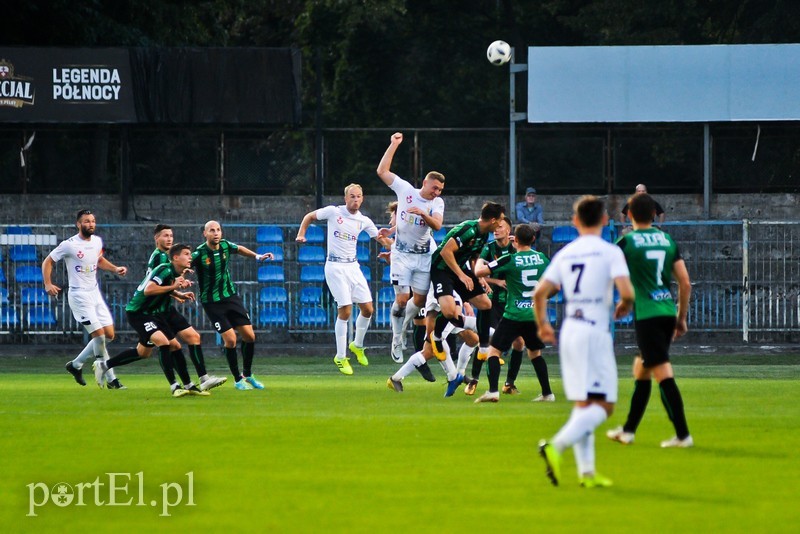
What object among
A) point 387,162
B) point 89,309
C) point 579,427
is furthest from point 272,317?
point 579,427

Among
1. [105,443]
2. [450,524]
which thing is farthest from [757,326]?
[450,524]

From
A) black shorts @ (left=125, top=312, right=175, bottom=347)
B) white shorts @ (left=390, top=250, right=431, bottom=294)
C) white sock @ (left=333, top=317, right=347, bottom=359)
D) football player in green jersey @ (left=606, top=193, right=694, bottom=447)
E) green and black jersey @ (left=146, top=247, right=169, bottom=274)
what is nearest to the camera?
football player in green jersey @ (left=606, top=193, right=694, bottom=447)

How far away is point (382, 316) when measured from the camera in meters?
28.3

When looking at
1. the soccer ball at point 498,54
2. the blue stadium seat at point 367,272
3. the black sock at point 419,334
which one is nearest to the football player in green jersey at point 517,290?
the black sock at point 419,334

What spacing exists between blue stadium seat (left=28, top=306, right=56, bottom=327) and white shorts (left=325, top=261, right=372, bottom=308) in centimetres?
882

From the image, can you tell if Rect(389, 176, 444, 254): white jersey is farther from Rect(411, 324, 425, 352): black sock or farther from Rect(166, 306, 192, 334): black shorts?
Rect(166, 306, 192, 334): black shorts

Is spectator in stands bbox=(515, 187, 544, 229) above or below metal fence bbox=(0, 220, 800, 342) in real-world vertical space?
above

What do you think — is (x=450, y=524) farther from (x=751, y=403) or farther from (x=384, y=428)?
(x=751, y=403)

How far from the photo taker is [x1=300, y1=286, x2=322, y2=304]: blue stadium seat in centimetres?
2856

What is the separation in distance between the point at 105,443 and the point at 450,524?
4.60 metres

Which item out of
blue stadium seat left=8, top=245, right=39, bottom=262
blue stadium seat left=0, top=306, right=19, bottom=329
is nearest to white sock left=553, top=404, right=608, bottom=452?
blue stadium seat left=8, top=245, right=39, bottom=262

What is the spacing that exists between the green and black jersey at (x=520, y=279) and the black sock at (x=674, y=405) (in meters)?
4.20

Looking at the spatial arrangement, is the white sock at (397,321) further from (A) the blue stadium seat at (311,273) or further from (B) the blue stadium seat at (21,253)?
(B) the blue stadium seat at (21,253)

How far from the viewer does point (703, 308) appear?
93.0 feet
